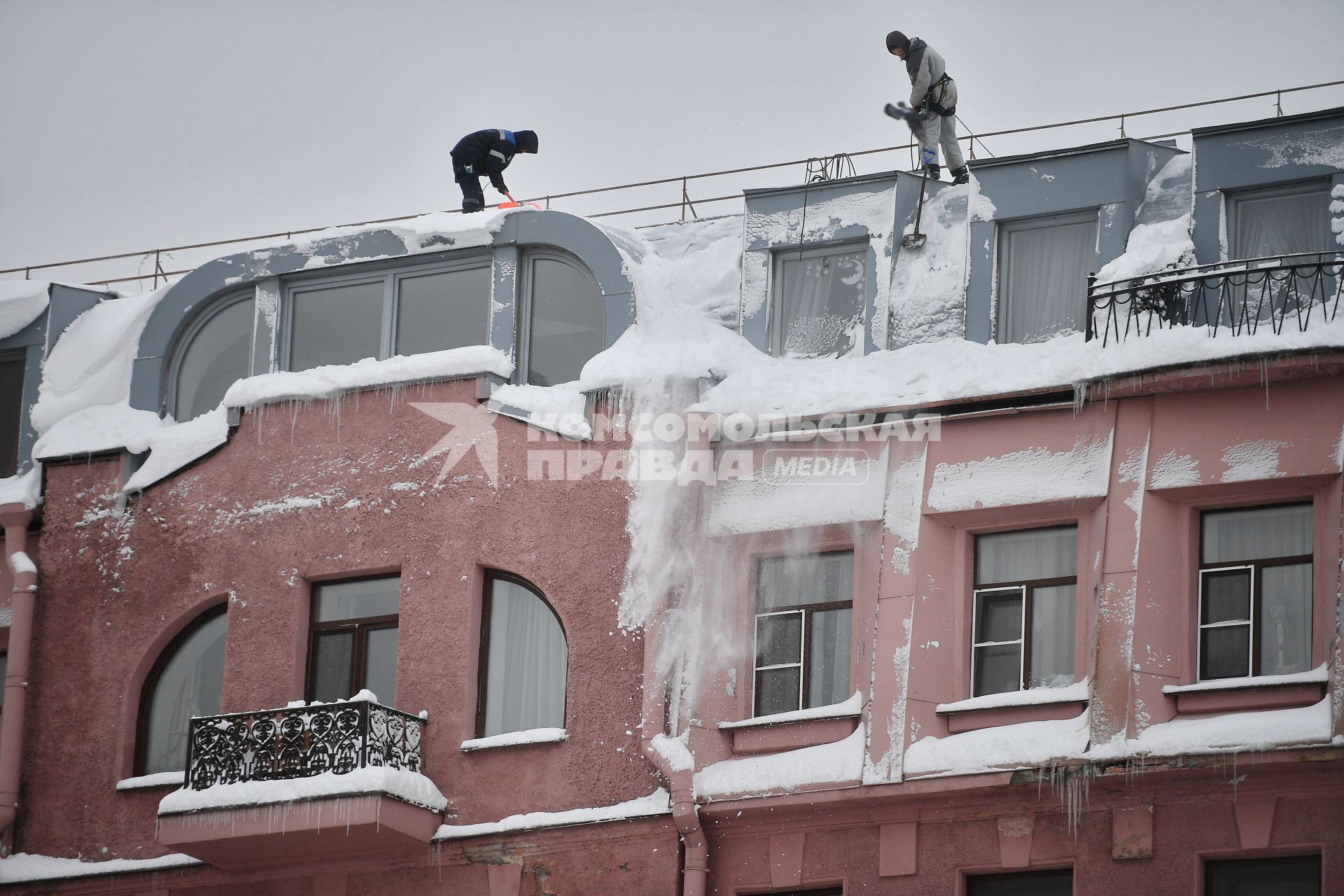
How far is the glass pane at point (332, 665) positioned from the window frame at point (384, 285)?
3.22 meters

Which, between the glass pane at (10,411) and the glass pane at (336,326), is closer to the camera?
the glass pane at (336,326)

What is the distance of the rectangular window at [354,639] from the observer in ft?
82.2

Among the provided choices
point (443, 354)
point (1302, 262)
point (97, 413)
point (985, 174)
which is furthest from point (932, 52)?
point (97, 413)

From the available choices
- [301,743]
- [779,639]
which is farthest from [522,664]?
[779,639]

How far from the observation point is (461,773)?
23938 millimetres

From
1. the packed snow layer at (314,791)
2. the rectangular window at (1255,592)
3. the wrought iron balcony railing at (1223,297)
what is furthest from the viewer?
the packed snow layer at (314,791)

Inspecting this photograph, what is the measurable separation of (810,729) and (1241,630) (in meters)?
4.34

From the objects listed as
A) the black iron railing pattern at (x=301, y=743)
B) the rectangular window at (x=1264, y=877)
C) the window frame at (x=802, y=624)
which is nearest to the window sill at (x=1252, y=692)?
the rectangular window at (x=1264, y=877)

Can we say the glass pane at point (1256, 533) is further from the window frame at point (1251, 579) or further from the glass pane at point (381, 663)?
the glass pane at point (381, 663)

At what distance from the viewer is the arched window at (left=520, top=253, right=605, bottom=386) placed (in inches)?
997

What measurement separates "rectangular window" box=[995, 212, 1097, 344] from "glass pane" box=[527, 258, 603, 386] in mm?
4549

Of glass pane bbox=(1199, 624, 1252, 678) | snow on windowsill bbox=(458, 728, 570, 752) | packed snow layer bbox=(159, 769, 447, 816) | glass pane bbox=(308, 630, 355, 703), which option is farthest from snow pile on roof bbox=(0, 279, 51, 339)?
glass pane bbox=(1199, 624, 1252, 678)

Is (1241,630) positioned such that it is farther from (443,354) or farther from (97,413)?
(97,413)

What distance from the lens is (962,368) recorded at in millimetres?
23266
